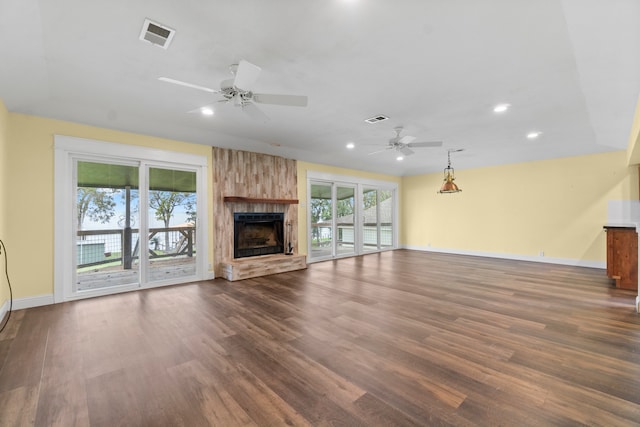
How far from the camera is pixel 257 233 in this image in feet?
21.0

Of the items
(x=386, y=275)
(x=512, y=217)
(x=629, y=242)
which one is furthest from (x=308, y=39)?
(x=512, y=217)

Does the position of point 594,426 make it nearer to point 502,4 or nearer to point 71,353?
point 502,4

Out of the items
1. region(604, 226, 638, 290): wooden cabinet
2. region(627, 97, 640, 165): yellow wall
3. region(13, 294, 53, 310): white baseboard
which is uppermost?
region(627, 97, 640, 165): yellow wall

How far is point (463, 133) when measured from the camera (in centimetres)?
518

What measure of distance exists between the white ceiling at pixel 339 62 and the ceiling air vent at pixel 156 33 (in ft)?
0.19

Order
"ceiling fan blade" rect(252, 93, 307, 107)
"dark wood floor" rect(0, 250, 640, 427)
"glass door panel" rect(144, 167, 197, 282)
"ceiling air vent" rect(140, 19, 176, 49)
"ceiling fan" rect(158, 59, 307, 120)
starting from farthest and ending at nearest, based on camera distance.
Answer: "glass door panel" rect(144, 167, 197, 282) → "ceiling fan blade" rect(252, 93, 307, 107) → "ceiling fan" rect(158, 59, 307, 120) → "ceiling air vent" rect(140, 19, 176, 49) → "dark wood floor" rect(0, 250, 640, 427)

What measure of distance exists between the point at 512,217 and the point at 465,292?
4.50m

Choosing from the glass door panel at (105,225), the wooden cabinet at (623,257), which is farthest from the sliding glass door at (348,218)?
the wooden cabinet at (623,257)

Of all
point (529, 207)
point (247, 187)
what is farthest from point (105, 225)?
point (529, 207)

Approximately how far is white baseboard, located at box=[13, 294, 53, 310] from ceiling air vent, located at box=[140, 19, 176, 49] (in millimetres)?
3984

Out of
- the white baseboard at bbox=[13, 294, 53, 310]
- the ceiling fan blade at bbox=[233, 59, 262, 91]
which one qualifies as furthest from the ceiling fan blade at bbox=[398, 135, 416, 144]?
the white baseboard at bbox=[13, 294, 53, 310]

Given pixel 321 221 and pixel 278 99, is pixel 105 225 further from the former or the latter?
pixel 321 221

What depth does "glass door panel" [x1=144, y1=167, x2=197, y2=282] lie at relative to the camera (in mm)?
5023

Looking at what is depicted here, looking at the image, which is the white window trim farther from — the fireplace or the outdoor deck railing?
the fireplace
